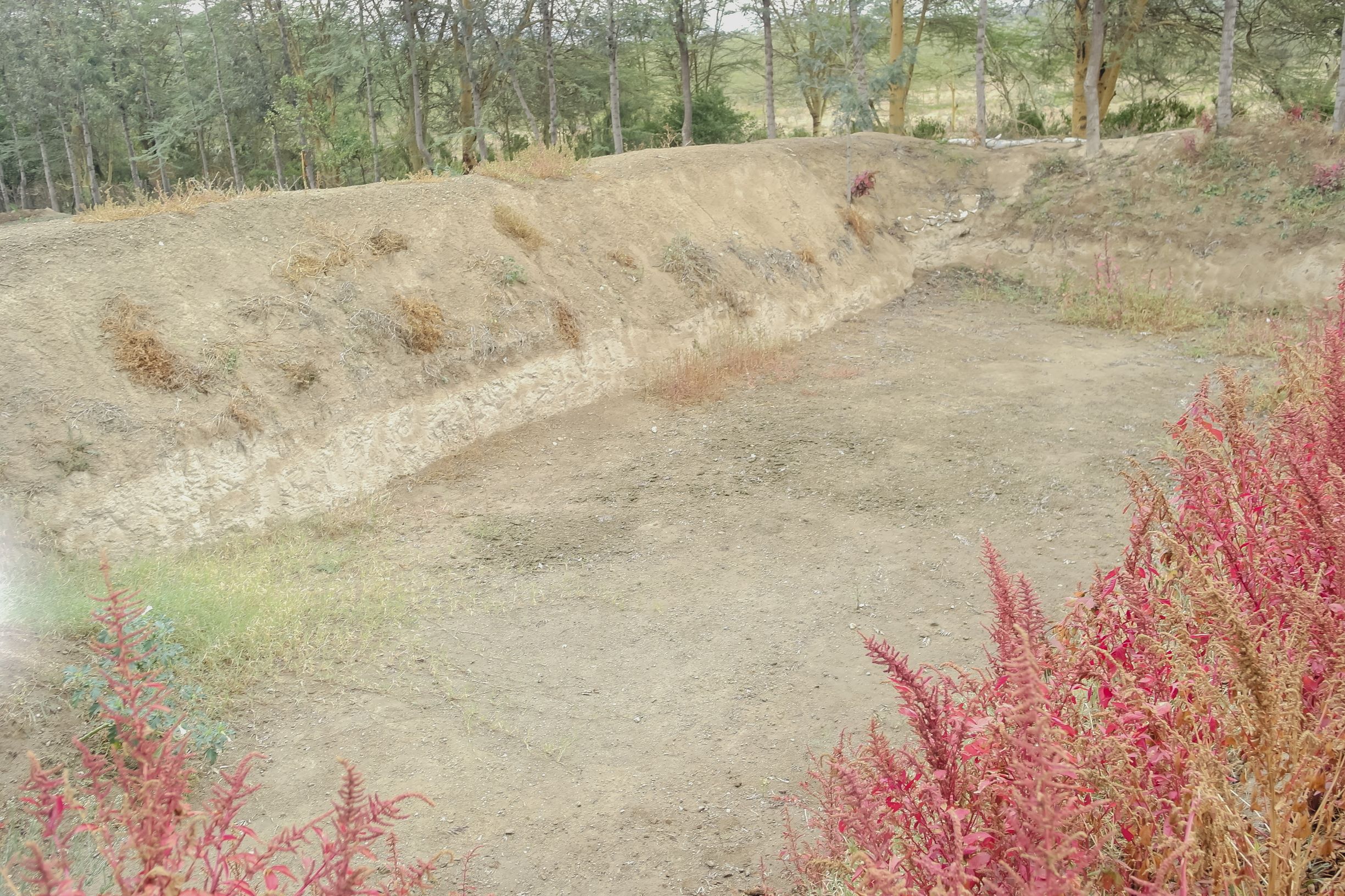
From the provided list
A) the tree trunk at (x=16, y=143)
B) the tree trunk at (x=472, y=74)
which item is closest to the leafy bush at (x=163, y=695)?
the tree trunk at (x=472, y=74)

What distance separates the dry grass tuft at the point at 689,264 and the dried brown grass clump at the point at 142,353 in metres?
7.29

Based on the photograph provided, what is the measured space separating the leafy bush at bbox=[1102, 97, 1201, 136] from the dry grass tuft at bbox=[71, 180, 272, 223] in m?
21.8

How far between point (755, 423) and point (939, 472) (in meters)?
2.63

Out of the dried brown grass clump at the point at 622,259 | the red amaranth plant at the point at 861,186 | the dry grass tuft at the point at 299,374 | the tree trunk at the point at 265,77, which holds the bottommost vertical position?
the dry grass tuft at the point at 299,374

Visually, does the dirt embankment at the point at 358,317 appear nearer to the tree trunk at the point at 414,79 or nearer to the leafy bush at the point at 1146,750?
the leafy bush at the point at 1146,750

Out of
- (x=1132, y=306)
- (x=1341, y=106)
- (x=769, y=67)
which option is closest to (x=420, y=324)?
(x=1132, y=306)


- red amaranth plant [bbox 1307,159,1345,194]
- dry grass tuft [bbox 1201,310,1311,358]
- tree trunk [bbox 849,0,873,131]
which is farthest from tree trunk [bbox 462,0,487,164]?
red amaranth plant [bbox 1307,159,1345,194]

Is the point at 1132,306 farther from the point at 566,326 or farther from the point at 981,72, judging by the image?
the point at 566,326

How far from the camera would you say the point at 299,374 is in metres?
9.91

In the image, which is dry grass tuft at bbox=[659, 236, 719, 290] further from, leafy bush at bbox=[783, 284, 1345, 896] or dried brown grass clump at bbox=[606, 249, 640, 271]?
leafy bush at bbox=[783, 284, 1345, 896]

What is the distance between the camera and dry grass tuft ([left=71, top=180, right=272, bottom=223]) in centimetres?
1065

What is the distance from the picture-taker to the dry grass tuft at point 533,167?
46.5ft

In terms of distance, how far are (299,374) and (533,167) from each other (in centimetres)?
618

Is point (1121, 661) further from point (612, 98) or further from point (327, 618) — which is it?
point (612, 98)
